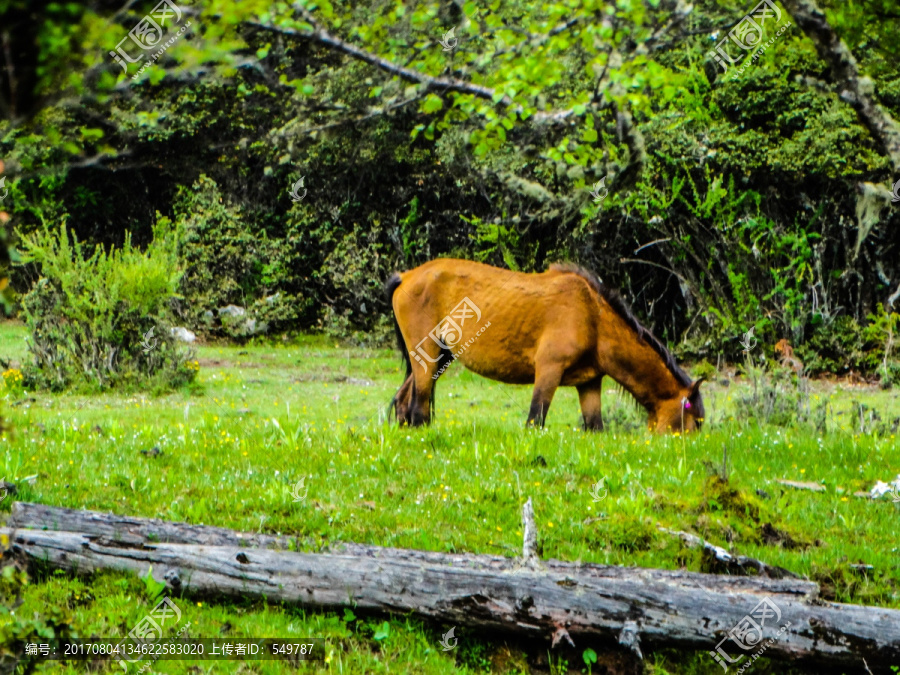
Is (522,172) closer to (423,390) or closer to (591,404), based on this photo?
(591,404)

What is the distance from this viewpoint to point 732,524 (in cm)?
621

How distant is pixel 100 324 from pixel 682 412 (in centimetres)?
1041

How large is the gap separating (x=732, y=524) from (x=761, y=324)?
496 inches

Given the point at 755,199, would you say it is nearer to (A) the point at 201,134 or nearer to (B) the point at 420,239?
(B) the point at 420,239
